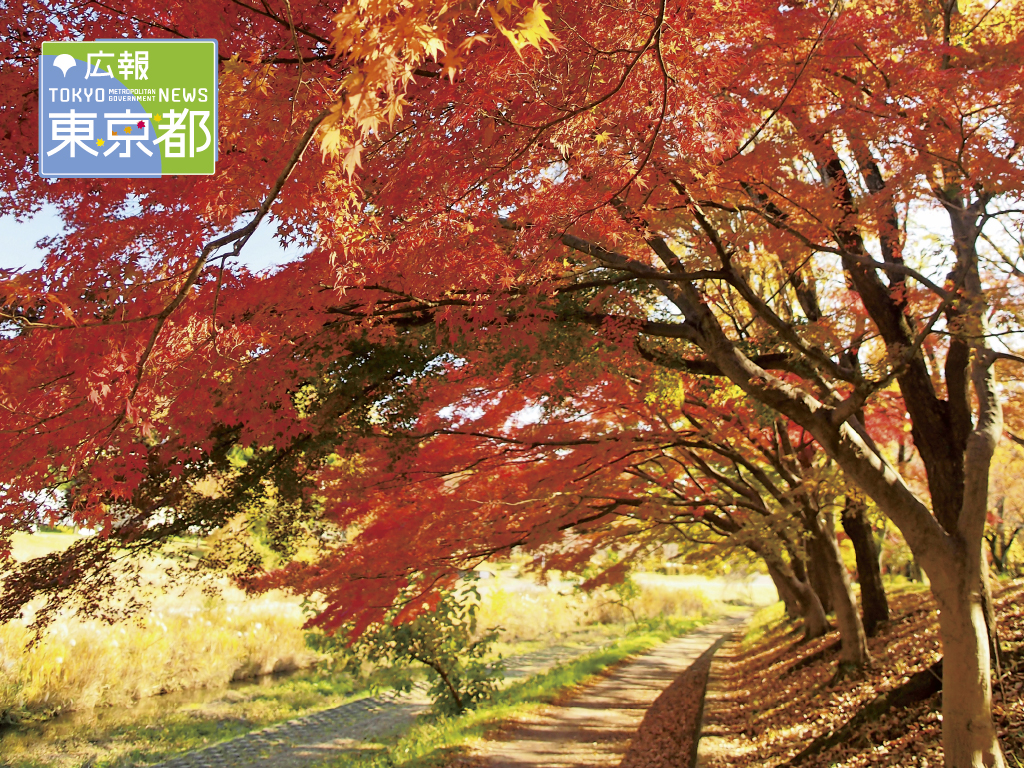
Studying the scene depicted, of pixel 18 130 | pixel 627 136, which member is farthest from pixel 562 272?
pixel 18 130

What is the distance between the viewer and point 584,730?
1077cm

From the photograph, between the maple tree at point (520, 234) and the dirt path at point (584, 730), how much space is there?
4880 mm

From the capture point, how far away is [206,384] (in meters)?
5.51

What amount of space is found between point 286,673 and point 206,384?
16365mm

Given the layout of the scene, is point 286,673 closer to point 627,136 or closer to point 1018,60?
point 627,136

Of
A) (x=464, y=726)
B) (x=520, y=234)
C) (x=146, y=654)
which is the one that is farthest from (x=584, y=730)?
(x=146, y=654)

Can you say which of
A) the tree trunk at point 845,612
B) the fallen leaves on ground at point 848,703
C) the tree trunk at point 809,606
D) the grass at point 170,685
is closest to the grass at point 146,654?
the grass at point 170,685

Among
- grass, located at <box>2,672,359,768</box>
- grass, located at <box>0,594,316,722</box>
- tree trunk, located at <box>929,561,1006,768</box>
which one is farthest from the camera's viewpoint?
grass, located at <box>0,594,316,722</box>

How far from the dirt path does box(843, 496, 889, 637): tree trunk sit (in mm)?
4419

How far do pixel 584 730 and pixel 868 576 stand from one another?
5.54 meters

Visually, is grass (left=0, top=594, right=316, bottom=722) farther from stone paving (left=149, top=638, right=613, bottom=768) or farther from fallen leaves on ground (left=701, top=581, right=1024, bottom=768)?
fallen leaves on ground (left=701, top=581, right=1024, bottom=768)

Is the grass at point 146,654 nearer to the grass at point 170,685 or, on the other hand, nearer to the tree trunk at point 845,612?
the grass at point 170,685

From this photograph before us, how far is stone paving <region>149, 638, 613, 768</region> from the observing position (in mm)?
11773

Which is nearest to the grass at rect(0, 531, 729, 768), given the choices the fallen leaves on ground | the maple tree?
the fallen leaves on ground
